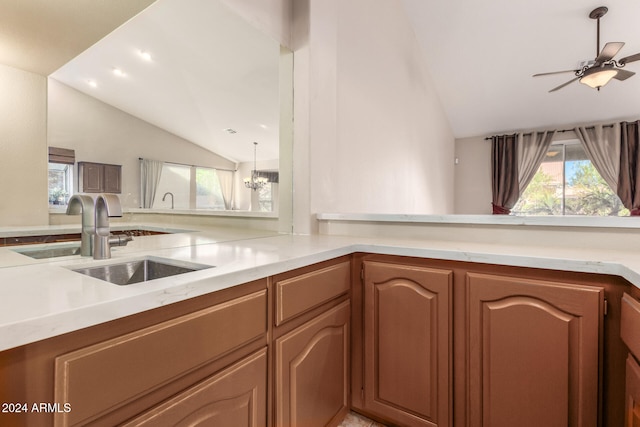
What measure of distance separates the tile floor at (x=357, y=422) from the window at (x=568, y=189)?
545 cm

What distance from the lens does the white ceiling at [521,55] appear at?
326 cm

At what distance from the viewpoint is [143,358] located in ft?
1.94

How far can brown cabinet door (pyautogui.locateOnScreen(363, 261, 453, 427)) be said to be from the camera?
44.1 inches

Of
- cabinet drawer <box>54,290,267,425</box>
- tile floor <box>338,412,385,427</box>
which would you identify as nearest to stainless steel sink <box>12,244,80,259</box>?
cabinet drawer <box>54,290,267,425</box>

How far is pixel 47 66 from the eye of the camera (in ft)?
3.06

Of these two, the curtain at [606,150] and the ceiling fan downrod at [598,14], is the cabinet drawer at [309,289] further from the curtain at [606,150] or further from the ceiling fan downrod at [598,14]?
the curtain at [606,150]

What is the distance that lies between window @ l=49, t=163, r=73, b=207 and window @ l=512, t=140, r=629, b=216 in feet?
20.7

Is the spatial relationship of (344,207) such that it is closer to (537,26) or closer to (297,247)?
(297,247)

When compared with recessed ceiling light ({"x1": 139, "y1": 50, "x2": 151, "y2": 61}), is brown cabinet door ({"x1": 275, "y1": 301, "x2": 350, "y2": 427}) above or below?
below

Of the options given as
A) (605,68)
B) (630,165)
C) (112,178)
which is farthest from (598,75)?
(112,178)

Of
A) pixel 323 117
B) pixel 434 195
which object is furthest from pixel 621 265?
pixel 434 195

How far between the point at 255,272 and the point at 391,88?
2947 mm

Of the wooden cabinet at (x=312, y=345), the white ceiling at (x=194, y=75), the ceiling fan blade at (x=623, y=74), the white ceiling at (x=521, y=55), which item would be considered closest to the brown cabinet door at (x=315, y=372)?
the wooden cabinet at (x=312, y=345)

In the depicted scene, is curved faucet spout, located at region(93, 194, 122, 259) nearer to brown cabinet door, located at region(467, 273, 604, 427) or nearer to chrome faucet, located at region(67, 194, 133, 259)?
chrome faucet, located at region(67, 194, 133, 259)
